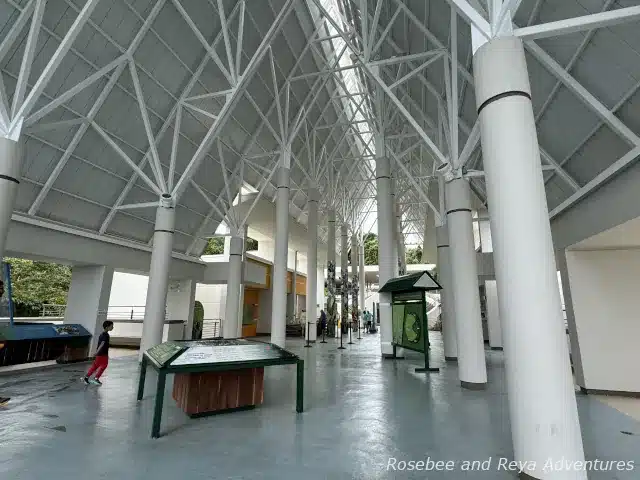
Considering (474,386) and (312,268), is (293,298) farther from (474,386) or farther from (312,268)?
(474,386)

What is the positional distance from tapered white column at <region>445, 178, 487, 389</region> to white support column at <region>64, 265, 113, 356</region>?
14.8 metres

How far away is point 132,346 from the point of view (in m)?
19.9

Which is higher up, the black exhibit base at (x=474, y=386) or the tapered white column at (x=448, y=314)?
the tapered white column at (x=448, y=314)

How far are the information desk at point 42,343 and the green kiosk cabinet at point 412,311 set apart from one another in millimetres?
12702

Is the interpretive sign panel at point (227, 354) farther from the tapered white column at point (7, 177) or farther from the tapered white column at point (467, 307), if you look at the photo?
the tapered white column at point (7, 177)

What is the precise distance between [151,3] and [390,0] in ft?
28.1

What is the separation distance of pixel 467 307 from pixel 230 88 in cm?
1260

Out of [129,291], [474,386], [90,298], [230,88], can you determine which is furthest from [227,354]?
[129,291]

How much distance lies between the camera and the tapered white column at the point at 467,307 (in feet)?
28.1

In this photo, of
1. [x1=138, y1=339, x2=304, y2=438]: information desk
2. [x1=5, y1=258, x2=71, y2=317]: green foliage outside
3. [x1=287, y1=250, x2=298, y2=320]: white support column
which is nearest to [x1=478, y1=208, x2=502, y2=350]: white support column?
[x1=138, y1=339, x2=304, y2=438]: information desk

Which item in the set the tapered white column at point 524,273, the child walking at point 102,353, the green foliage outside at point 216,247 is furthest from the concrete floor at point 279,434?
the green foliage outside at point 216,247

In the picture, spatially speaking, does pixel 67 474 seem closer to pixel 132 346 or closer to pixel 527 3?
pixel 527 3

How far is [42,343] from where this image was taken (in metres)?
12.4

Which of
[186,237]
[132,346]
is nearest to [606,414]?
[186,237]
